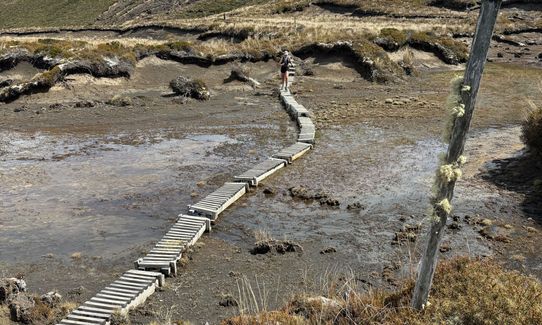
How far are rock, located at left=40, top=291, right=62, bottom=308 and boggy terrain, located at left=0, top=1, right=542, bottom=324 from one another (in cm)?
33

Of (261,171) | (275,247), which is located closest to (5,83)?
(261,171)

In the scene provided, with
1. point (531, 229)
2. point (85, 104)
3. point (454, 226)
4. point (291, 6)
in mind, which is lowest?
point (85, 104)

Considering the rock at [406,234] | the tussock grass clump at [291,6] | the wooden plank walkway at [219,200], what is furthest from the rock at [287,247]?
the tussock grass clump at [291,6]

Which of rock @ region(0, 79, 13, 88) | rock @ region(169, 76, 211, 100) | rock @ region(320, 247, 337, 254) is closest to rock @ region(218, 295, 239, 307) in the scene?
rock @ region(320, 247, 337, 254)

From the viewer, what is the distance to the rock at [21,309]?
29.0 feet

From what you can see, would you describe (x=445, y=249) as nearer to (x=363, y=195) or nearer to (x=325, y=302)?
(x=363, y=195)

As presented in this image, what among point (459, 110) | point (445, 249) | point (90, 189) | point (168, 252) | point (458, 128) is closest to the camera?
point (459, 110)

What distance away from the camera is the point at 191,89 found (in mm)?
28297

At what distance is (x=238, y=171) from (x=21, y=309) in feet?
29.7

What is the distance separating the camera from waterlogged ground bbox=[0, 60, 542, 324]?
1038cm

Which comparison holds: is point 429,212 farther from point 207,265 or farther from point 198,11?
point 198,11

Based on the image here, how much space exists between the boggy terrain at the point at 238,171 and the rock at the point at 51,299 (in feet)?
1.08

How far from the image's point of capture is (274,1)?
9694 centimetres

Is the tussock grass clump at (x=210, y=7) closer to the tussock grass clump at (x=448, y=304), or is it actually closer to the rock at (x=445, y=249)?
the rock at (x=445, y=249)
